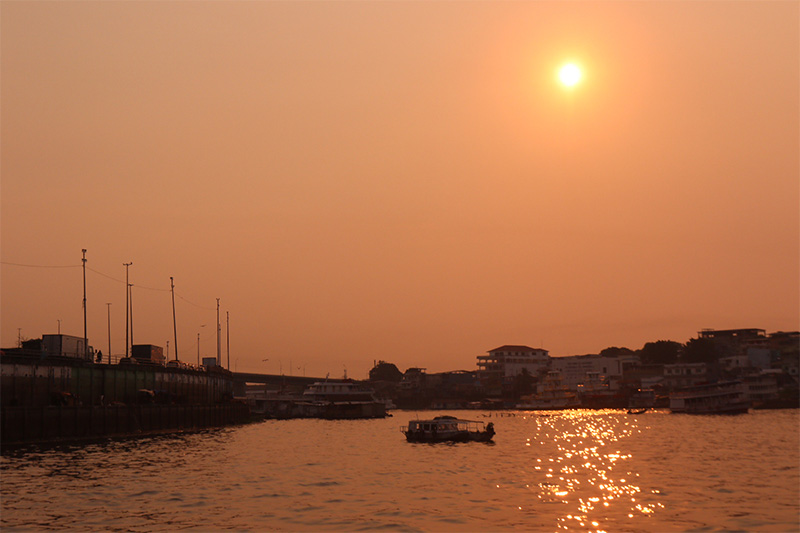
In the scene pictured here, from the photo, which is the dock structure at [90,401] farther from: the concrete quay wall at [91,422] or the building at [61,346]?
the building at [61,346]

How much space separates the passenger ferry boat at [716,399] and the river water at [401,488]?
9264 cm

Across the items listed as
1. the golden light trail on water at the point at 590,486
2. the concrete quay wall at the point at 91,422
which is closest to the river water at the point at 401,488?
the golden light trail on water at the point at 590,486

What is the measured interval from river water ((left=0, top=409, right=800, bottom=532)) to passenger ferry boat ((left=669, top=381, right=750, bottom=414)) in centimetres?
9264

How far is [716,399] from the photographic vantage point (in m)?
169

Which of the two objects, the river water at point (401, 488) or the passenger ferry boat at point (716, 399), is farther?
the passenger ferry boat at point (716, 399)

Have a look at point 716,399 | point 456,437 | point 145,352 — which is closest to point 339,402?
point 145,352

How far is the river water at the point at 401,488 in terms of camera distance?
3650cm

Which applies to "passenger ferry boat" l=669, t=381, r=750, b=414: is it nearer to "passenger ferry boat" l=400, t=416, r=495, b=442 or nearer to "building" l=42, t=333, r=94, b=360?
"passenger ferry boat" l=400, t=416, r=495, b=442

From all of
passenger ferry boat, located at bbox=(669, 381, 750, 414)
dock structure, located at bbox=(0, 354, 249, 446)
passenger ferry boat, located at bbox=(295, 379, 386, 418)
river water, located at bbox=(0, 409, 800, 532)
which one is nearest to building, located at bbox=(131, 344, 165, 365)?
dock structure, located at bbox=(0, 354, 249, 446)

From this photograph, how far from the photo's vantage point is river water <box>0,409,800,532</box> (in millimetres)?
36500

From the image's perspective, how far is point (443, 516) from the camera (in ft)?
125

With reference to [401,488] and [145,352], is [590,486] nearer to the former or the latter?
[401,488]

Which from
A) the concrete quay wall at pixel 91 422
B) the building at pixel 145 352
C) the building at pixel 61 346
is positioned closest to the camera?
the concrete quay wall at pixel 91 422

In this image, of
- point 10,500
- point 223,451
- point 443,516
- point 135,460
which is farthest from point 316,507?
point 223,451
